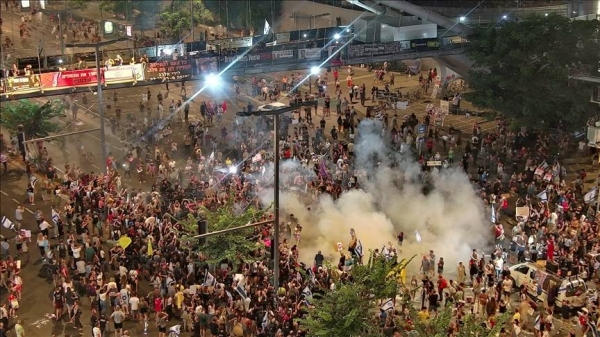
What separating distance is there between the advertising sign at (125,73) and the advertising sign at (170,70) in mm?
381

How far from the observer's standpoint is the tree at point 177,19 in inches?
2283

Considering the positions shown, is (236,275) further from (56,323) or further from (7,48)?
(7,48)

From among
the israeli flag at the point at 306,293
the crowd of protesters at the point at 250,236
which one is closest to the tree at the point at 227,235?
the crowd of protesters at the point at 250,236

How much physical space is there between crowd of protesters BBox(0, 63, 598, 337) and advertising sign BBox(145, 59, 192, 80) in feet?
10.8

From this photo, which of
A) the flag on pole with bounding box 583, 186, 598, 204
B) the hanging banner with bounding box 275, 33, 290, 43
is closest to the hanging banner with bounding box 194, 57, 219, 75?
the hanging banner with bounding box 275, 33, 290, 43

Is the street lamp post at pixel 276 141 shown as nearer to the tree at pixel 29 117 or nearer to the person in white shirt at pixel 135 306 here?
the person in white shirt at pixel 135 306

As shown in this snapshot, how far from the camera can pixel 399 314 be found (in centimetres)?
2266

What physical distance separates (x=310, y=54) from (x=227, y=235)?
694 inches

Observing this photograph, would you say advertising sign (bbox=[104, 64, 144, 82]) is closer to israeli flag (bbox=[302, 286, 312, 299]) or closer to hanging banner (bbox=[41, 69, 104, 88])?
hanging banner (bbox=[41, 69, 104, 88])

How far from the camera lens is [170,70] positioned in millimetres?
36281

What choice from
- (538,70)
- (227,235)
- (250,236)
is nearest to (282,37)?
(538,70)

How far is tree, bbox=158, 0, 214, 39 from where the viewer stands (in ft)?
190

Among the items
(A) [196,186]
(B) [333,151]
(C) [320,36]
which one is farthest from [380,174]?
(C) [320,36]

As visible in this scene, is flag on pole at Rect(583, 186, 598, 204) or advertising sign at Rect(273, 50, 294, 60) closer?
flag on pole at Rect(583, 186, 598, 204)
